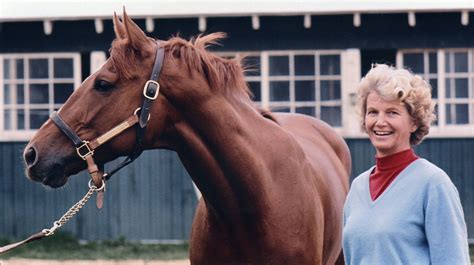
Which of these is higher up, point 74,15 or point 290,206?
point 74,15

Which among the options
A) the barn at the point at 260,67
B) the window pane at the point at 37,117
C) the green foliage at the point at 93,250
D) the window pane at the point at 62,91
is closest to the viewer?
the green foliage at the point at 93,250

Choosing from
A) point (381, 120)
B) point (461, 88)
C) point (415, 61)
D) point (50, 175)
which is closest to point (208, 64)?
point (50, 175)

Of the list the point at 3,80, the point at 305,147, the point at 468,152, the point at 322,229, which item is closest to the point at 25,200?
the point at 3,80

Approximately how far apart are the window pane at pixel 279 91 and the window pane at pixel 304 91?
0.36ft

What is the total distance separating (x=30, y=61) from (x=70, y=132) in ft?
28.5

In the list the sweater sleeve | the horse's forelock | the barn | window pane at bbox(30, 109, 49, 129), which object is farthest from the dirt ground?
the sweater sleeve

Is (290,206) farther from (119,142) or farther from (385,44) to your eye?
(385,44)

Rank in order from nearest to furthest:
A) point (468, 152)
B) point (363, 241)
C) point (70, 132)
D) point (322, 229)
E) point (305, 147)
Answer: point (363, 241) → point (70, 132) → point (322, 229) → point (305, 147) → point (468, 152)

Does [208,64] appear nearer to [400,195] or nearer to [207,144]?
[207,144]

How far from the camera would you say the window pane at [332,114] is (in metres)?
12.9

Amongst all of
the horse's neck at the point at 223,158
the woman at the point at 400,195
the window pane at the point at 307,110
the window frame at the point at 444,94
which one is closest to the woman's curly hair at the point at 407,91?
the woman at the point at 400,195

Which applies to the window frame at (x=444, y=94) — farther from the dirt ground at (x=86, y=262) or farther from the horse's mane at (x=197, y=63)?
the horse's mane at (x=197, y=63)

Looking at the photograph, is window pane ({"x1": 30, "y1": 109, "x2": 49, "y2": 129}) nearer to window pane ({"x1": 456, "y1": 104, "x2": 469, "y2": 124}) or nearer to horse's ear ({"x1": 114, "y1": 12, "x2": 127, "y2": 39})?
window pane ({"x1": 456, "y1": 104, "x2": 469, "y2": 124})

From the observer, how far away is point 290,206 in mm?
4941
